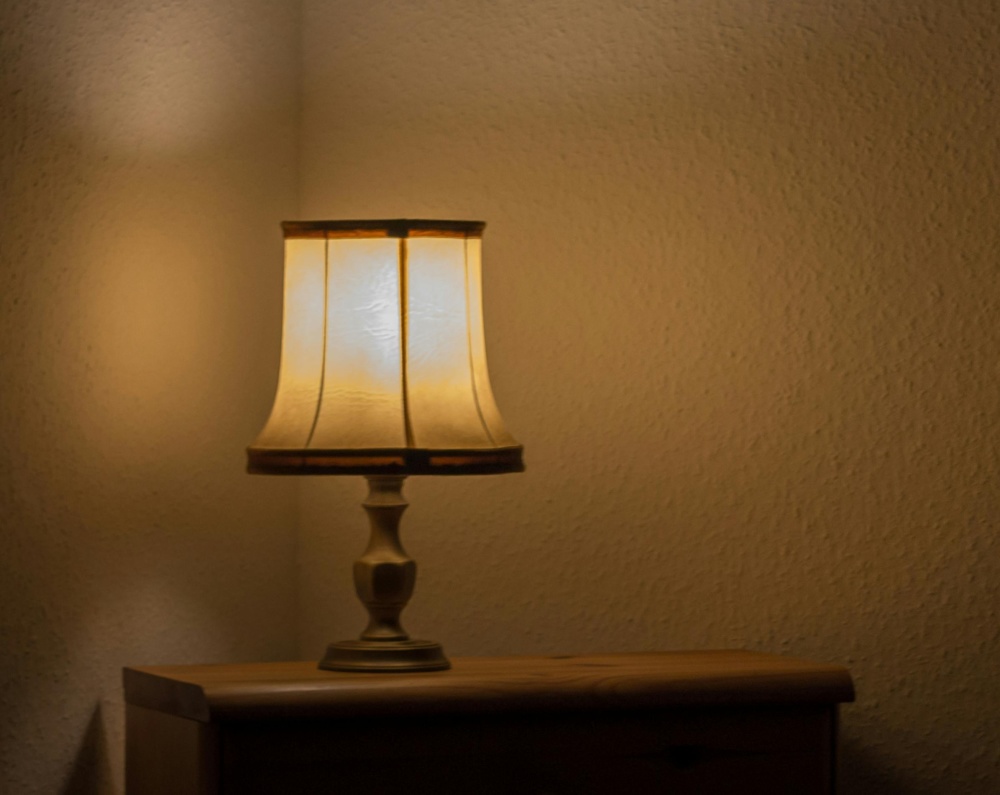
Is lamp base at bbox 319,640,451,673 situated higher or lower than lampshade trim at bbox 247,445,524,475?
lower

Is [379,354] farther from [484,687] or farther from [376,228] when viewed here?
[484,687]

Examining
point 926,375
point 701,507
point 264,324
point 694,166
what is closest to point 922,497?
point 926,375

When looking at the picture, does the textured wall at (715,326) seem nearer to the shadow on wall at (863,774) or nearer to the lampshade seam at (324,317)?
the shadow on wall at (863,774)

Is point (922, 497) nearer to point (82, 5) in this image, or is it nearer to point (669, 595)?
point (669, 595)

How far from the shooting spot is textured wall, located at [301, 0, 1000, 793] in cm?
172

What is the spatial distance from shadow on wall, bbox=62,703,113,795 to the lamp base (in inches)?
11.2

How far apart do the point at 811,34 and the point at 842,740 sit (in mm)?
883

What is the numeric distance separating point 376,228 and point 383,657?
45 cm

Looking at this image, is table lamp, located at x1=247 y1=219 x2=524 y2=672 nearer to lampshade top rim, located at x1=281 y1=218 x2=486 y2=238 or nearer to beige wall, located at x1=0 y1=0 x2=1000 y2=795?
lampshade top rim, located at x1=281 y1=218 x2=486 y2=238

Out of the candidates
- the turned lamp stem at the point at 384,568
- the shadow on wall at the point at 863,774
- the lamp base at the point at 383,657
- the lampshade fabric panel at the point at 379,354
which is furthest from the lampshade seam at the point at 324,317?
the shadow on wall at the point at 863,774

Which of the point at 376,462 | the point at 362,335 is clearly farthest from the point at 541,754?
the point at 362,335

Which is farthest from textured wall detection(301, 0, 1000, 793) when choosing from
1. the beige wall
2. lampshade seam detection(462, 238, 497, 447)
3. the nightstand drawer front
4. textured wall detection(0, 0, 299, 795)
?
lampshade seam detection(462, 238, 497, 447)

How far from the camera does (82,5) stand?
1.59 m

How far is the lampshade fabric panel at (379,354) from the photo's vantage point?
147 centimetres
